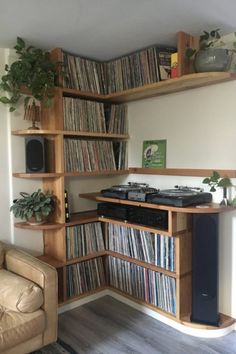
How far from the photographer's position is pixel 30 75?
2275 mm

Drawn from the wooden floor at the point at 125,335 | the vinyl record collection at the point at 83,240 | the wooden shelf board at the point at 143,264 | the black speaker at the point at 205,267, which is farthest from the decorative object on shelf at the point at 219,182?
the vinyl record collection at the point at 83,240

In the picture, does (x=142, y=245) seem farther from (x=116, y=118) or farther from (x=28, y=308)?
(x=116, y=118)

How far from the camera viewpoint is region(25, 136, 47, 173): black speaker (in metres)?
2.38

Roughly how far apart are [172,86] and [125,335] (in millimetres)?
1820

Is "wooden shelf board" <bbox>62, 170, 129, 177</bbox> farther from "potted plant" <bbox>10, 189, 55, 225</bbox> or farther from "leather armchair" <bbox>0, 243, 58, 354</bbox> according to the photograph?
"leather armchair" <bbox>0, 243, 58, 354</bbox>

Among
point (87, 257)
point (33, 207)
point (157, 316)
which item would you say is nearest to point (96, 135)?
point (33, 207)

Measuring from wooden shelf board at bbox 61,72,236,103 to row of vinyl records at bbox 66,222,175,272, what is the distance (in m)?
1.09

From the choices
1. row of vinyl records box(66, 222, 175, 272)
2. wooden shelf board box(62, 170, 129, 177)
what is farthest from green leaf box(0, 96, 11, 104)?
row of vinyl records box(66, 222, 175, 272)

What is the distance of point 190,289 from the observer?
2281mm

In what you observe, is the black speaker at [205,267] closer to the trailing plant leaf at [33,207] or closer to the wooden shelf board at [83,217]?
the wooden shelf board at [83,217]

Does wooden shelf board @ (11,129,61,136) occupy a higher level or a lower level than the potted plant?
higher

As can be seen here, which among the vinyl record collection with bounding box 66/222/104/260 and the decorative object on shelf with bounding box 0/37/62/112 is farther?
the vinyl record collection with bounding box 66/222/104/260

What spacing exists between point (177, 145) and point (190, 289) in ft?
3.63

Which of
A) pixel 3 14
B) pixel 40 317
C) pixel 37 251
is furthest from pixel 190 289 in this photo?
pixel 3 14
